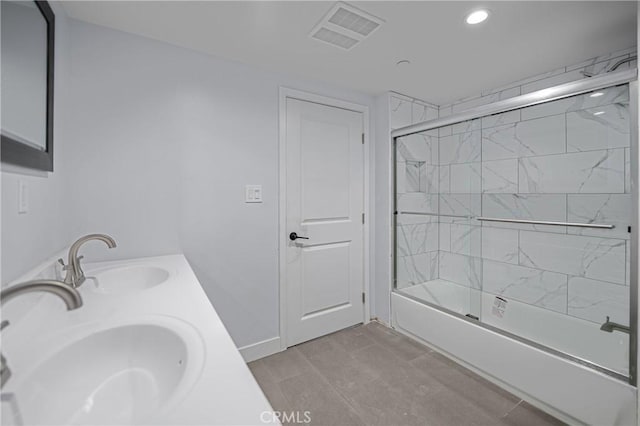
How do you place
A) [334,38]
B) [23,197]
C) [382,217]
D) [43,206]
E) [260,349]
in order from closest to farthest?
[23,197] → [43,206] → [334,38] → [260,349] → [382,217]

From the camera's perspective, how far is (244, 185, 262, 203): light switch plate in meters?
2.13

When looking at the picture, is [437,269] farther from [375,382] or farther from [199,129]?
[199,129]

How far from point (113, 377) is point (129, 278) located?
2.99ft

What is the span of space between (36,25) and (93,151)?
26.8 inches

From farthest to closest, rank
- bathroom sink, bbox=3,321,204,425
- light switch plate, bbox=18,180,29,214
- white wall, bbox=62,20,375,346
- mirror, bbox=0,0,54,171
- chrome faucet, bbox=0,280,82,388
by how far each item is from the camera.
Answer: white wall, bbox=62,20,375,346, light switch plate, bbox=18,180,29,214, mirror, bbox=0,0,54,171, bathroom sink, bbox=3,321,204,425, chrome faucet, bbox=0,280,82,388

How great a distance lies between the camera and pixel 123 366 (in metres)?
0.79

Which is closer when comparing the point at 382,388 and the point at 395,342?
the point at 382,388

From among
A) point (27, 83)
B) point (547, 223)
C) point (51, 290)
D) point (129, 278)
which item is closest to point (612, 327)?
point (547, 223)

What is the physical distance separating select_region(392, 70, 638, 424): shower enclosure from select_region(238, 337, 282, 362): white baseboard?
119 cm

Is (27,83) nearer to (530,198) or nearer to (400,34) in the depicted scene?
(400,34)

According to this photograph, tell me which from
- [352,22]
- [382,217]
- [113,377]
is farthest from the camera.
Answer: [382,217]

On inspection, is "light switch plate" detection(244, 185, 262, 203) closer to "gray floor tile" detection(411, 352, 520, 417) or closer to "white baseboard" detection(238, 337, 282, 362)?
"white baseboard" detection(238, 337, 282, 362)

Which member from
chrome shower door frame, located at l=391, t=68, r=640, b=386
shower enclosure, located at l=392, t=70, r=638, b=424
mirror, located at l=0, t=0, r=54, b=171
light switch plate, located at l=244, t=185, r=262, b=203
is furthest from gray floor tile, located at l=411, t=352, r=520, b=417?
mirror, located at l=0, t=0, r=54, b=171

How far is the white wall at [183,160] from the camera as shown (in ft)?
5.41
